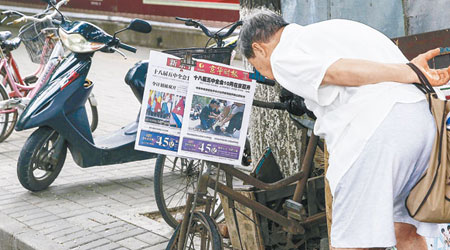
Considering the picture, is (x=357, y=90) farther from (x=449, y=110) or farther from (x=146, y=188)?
(x=146, y=188)

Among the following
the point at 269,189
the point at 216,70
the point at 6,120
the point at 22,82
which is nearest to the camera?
the point at 216,70

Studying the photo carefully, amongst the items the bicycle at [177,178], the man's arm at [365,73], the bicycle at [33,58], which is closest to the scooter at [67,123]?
the bicycle at [177,178]

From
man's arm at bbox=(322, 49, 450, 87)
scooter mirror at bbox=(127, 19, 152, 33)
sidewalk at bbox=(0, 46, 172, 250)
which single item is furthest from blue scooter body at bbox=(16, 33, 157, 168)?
man's arm at bbox=(322, 49, 450, 87)

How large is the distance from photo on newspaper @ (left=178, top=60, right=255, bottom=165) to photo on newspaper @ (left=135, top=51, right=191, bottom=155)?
6 cm

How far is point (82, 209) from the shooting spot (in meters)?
5.07

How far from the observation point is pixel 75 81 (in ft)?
18.0

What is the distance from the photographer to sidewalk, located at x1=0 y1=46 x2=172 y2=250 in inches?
175

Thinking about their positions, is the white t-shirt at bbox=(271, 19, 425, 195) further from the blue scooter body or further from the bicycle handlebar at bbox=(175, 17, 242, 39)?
the blue scooter body

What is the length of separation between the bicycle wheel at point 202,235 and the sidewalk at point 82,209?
0.72 metres

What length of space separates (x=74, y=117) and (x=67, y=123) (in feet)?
0.41

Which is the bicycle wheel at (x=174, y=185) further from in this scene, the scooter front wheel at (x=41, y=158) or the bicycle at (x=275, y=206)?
the scooter front wheel at (x=41, y=158)

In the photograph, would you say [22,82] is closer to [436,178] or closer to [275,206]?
[275,206]

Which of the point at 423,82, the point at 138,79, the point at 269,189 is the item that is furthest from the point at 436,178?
the point at 138,79

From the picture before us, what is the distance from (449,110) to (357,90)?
1.18 feet
